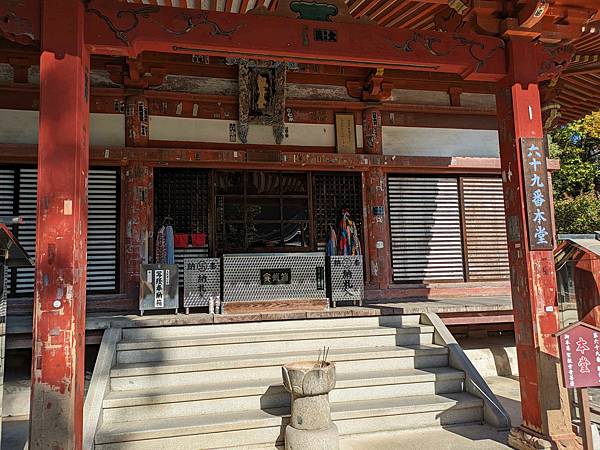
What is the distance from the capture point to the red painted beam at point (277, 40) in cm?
404

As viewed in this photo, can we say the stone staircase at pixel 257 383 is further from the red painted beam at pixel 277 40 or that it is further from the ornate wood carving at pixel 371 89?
the ornate wood carving at pixel 371 89

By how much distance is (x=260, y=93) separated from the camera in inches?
300

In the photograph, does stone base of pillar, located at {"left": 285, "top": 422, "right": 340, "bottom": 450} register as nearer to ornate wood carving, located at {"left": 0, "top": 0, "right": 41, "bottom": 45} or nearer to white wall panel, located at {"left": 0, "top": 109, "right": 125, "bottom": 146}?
ornate wood carving, located at {"left": 0, "top": 0, "right": 41, "bottom": 45}

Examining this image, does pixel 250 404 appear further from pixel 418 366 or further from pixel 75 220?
pixel 75 220

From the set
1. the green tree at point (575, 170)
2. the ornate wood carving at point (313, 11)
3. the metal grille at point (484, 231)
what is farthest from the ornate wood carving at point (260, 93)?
the green tree at point (575, 170)

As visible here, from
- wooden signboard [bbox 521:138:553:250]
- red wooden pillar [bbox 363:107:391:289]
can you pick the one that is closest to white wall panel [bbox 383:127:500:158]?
red wooden pillar [bbox 363:107:391:289]

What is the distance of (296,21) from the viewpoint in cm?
444

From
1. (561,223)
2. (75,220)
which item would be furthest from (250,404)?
(561,223)

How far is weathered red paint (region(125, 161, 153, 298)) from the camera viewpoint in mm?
6980

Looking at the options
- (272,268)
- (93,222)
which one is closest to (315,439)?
(272,268)

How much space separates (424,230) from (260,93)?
365 centimetres

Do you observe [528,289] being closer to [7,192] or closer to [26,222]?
[26,222]

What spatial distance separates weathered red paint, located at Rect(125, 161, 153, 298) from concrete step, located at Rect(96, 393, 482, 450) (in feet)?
9.84

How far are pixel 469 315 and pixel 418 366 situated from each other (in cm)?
154
